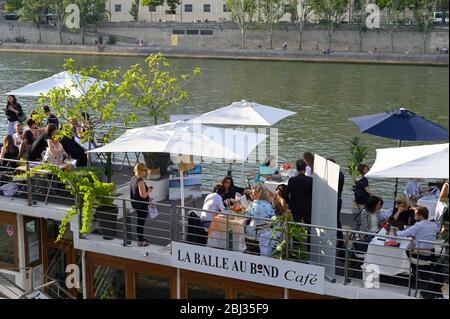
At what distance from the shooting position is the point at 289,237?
24.9 feet

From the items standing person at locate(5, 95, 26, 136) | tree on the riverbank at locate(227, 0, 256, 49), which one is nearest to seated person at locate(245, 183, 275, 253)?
standing person at locate(5, 95, 26, 136)

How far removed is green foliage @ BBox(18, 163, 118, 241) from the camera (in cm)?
855

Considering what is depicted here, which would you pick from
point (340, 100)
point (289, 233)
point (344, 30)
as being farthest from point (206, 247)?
point (344, 30)

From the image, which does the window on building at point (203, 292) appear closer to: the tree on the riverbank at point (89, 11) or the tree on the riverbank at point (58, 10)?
the tree on the riverbank at point (89, 11)

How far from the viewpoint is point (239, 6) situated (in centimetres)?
7281

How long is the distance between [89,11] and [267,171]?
7163 cm

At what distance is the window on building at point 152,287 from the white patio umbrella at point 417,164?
2.90 m

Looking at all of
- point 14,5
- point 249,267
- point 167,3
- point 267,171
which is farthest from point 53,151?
point 14,5

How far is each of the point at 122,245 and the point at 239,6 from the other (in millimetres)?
66619

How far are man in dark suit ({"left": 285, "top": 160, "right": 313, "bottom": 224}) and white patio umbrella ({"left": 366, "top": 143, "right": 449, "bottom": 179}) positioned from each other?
81cm

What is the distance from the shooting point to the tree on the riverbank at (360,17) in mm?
69938

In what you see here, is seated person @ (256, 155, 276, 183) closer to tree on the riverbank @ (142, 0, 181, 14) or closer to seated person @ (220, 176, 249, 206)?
seated person @ (220, 176, 249, 206)

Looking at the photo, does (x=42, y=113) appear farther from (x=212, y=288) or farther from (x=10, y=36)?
(x=10, y=36)
